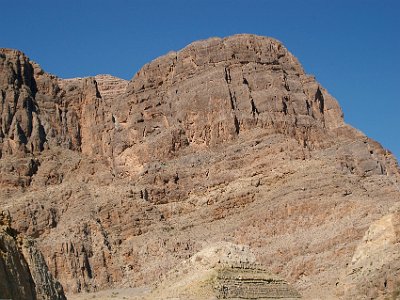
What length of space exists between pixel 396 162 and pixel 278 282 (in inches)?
3564

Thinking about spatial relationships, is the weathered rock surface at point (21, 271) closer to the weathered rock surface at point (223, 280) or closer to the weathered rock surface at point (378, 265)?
the weathered rock surface at point (223, 280)

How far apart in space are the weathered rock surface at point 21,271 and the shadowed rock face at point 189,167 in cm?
5248

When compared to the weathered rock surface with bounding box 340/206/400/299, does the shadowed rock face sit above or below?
above

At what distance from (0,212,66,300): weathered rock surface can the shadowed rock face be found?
172 feet

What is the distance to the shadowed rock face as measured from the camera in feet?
360

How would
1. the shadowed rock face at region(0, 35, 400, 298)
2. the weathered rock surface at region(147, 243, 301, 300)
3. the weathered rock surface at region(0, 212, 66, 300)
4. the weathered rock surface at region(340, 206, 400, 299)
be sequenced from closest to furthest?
the weathered rock surface at region(0, 212, 66, 300) < the weathered rock surface at region(340, 206, 400, 299) < the weathered rock surface at region(147, 243, 301, 300) < the shadowed rock face at region(0, 35, 400, 298)

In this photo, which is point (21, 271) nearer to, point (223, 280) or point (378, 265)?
point (223, 280)

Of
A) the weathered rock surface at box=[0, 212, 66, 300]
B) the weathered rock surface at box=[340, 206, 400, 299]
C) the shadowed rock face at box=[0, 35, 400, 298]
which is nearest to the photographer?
the weathered rock surface at box=[0, 212, 66, 300]

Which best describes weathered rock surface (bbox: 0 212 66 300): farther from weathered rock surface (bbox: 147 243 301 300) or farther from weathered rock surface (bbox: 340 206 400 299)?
weathered rock surface (bbox: 340 206 400 299)

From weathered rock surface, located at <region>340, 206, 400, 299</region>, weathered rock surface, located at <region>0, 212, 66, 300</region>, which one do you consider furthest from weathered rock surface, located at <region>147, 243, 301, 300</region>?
weathered rock surface, located at <region>0, 212, 66, 300</region>

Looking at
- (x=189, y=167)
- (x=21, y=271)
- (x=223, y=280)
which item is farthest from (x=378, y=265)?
(x=189, y=167)

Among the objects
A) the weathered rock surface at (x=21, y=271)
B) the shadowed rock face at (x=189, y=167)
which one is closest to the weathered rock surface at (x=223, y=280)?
the weathered rock surface at (x=21, y=271)

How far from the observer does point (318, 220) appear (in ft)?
351

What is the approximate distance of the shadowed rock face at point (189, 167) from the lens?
4321 inches
